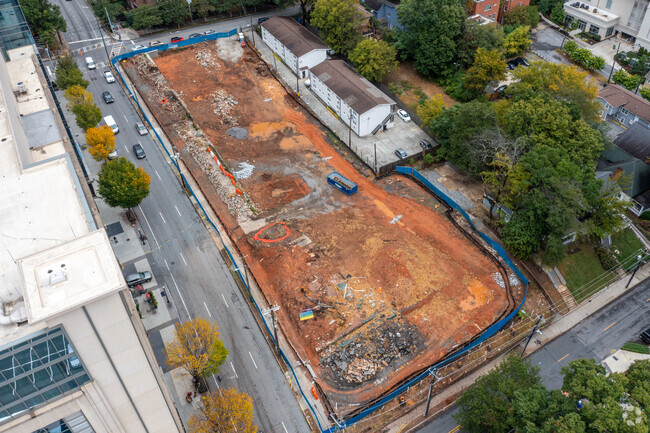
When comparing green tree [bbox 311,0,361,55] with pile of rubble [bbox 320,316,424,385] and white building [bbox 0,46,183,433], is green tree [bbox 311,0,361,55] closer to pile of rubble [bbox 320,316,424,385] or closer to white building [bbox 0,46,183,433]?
pile of rubble [bbox 320,316,424,385]

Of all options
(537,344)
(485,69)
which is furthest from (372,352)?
(485,69)

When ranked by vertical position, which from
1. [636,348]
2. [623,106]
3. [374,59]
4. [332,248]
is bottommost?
[636,348]

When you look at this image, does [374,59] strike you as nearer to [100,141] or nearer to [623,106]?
[623,106]

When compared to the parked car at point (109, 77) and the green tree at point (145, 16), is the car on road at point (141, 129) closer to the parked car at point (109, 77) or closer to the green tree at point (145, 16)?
the parked car at point (109, 77)

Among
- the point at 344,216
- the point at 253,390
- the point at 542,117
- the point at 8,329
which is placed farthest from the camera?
the point at 344,216

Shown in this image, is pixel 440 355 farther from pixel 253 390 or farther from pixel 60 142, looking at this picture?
pixel 60 142

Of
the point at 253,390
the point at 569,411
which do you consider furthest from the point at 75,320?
the point at 569,411

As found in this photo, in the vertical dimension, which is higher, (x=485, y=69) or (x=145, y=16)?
(x=145, y=16)

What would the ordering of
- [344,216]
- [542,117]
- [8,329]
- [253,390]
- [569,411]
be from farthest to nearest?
[344,216] < [542,117] < [253,390] < [569,411] < [8,329]
